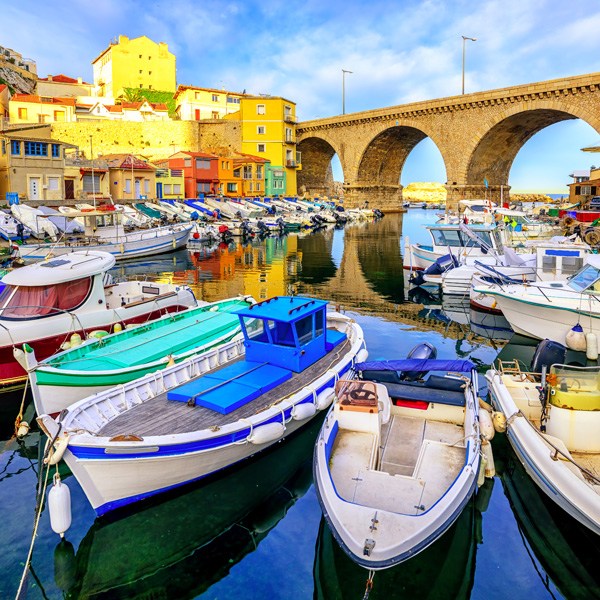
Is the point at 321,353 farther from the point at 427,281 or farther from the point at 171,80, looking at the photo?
the point at 171,80

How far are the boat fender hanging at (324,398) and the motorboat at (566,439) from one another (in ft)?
7.59

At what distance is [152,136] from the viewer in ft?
167

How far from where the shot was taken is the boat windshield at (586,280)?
443 inches

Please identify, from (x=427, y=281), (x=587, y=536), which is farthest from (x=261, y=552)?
(x=427, y=281)

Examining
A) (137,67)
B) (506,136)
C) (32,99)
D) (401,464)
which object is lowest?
(401,464)

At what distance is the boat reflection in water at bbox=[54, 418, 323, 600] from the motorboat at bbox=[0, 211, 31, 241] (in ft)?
67.6

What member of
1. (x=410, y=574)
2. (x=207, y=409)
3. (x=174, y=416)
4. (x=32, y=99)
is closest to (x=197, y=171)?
(x=32, y=99)

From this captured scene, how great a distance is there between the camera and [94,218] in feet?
75.9

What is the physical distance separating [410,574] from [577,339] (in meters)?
7.69

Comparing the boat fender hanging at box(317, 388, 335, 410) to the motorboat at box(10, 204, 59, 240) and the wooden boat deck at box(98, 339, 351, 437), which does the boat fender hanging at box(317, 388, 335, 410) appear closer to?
the wooden boat deck at box(98, 339, 351, 437)

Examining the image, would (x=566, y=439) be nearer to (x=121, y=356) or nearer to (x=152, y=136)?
(x=121, y=356)

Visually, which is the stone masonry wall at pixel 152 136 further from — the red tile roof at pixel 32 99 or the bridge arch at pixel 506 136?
the bridge arch at pixel 506 136

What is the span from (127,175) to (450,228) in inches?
1018

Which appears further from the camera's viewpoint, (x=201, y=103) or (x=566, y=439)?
(x=201, y=103)
